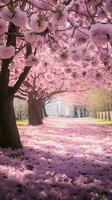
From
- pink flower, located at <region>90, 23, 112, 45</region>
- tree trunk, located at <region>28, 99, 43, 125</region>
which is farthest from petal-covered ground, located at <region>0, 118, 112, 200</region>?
tree trunk, located at <region>28, 99, 43, 125</region>

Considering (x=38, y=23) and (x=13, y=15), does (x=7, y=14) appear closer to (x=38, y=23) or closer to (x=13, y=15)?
(x=13, y=15)

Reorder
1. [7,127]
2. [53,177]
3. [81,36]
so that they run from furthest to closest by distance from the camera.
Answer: [7,127], [53,177], [81,36]

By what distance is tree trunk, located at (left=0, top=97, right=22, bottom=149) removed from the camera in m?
16.2

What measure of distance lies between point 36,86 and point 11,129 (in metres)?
26.5

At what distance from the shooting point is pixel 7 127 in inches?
643

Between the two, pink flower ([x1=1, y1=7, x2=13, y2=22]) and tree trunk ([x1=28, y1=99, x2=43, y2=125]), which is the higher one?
pink flower ([x1=1, y1=7, x2=13, y2=22])

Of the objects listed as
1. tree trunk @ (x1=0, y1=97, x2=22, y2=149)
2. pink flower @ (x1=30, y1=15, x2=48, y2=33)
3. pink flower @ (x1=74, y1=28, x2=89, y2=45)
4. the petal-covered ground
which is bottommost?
the petal-covered ground

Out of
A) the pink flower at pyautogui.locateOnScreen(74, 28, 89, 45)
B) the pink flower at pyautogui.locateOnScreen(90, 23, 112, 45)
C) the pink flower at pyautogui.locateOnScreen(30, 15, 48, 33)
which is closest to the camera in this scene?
the pink flower at pyautogui.locateOnScreen(90, 23, 112, 45)

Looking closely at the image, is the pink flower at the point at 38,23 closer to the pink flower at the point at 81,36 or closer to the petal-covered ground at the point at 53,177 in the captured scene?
the pink flower at the point at 81,36

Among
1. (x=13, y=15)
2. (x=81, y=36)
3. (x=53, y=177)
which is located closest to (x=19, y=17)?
(x=13, y=15)

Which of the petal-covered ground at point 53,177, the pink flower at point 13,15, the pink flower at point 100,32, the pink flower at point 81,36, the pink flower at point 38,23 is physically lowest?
the petal-covered ground at point 53,177

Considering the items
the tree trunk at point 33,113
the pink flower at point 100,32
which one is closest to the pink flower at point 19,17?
the pink flower at point 100,32

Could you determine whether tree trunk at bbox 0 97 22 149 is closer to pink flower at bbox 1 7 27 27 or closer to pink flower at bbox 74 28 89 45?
pink flower at bbox 74 28 89 45

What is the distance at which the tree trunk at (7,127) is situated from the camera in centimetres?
1621
